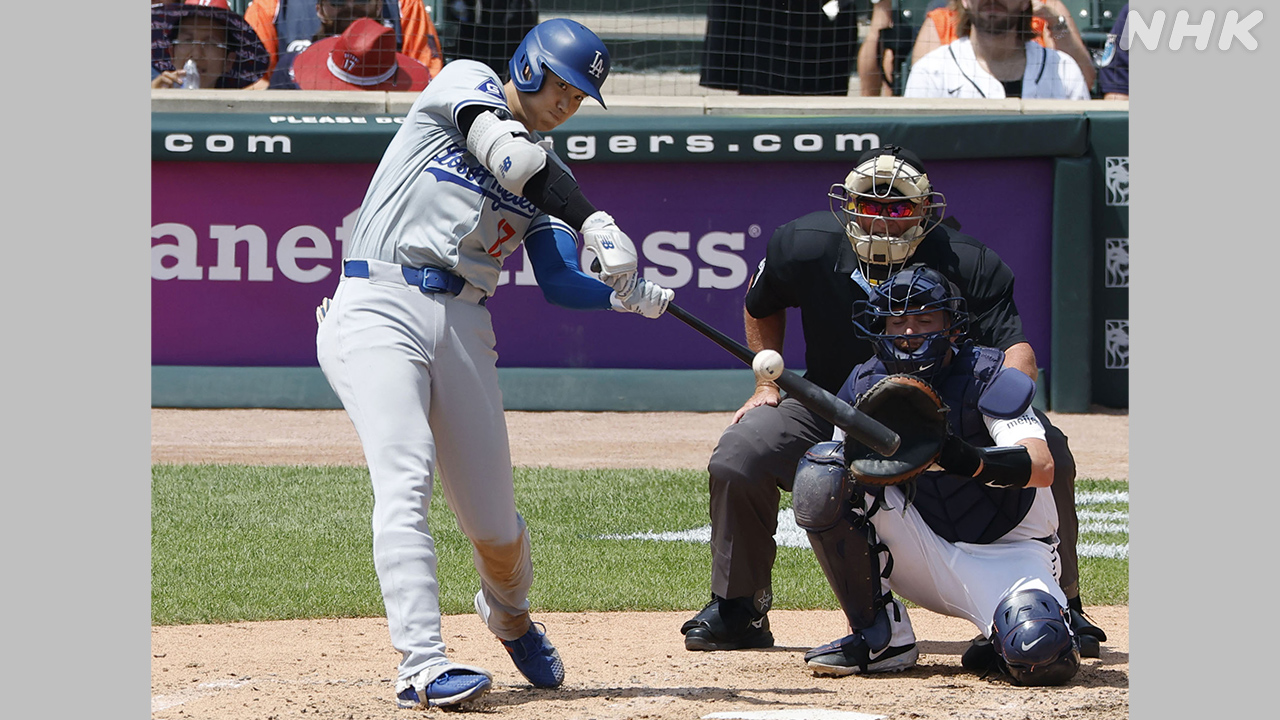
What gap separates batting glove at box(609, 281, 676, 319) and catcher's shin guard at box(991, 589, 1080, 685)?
116 centimetres

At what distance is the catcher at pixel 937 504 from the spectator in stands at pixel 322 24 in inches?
236

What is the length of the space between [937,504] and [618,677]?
3.20 feet

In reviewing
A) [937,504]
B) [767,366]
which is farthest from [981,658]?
[767,366]

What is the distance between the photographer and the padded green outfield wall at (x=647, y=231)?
28.0ft

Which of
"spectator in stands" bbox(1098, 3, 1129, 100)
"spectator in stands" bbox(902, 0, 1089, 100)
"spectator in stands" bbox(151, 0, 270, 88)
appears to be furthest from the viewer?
"spectator in stands" bbox(1098, 3, 1129, 100)

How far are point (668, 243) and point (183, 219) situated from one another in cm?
280

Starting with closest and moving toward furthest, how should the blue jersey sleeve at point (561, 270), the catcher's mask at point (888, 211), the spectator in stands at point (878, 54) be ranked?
the blue jersey sleeve at point (561, 270)
the catcher's mask at point (888, 211)
the spectator in stands at point (878, 54)

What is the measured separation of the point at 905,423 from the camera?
3646 millimetres

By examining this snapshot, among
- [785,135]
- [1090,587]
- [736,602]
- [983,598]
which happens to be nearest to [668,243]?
[785,135]

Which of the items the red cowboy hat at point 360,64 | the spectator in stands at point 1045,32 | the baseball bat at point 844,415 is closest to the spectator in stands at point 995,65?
the spectator in stands at point 1045,32

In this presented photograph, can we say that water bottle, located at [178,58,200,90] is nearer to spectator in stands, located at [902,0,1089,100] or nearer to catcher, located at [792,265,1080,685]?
spectator in stands, located at [902,0,1089,100]

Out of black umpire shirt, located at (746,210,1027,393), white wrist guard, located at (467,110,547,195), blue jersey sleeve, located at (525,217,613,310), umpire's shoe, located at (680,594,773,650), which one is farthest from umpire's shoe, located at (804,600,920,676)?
white wrist guard, located at (467,110,547,195)

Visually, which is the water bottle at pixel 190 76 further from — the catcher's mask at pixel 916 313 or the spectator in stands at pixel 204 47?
the catcher's mask at pixel 916 313

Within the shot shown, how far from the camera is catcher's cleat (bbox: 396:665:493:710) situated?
11.1ft
